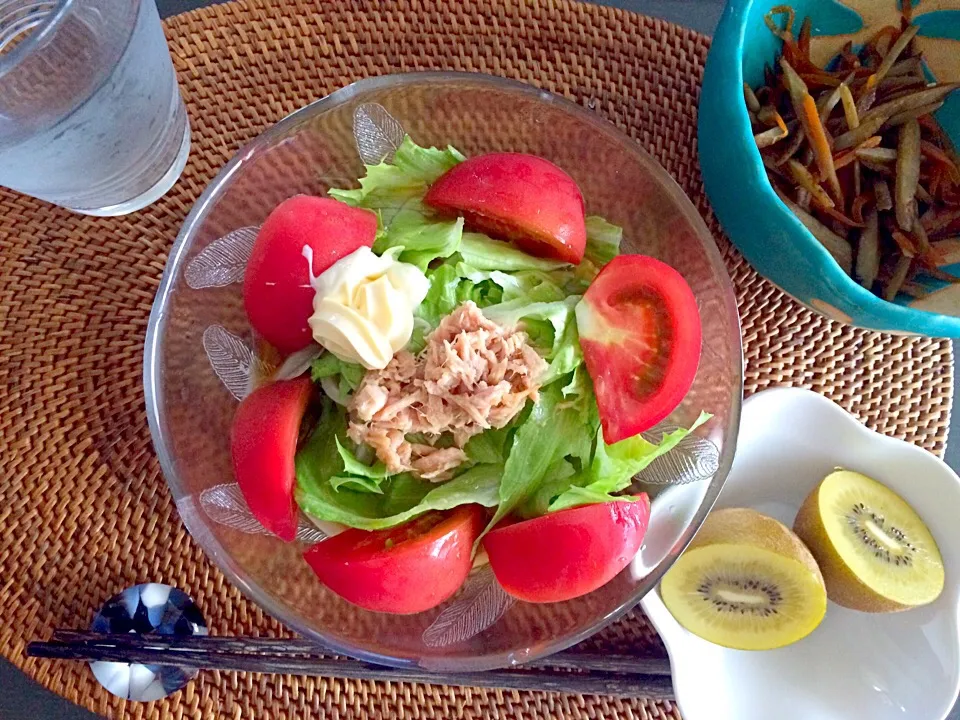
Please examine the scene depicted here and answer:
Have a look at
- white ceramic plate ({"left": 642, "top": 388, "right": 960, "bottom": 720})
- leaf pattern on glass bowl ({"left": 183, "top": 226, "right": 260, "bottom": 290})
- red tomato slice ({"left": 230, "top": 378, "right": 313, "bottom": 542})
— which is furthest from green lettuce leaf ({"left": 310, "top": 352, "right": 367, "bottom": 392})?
white ceramic plate ({"left": 642, "top": 388, "right": 960, "bottom": 720})

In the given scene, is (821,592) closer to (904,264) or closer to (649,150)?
(904,264)

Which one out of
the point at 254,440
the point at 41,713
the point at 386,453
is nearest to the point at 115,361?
the point at 254,440

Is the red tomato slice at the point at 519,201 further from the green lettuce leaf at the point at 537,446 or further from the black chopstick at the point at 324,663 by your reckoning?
the black chopstick at the point at 324,663

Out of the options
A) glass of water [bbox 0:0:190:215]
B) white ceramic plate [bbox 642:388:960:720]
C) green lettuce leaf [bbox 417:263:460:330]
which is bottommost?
white ceramic plate [bbox 642:388:960:720]

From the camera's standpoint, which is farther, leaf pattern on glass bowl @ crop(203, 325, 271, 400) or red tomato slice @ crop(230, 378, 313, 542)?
leaf pattern on glass bowl @ crop(203, 325, 271, 400)

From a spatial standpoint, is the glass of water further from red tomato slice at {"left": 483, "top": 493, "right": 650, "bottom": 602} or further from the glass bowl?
red tomato slice at {"left": 483, "top": 493, "right": 650, "bottom": 602}

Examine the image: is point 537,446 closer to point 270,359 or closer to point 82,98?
point 270,359

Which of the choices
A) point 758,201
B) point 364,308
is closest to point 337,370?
point 364,308
